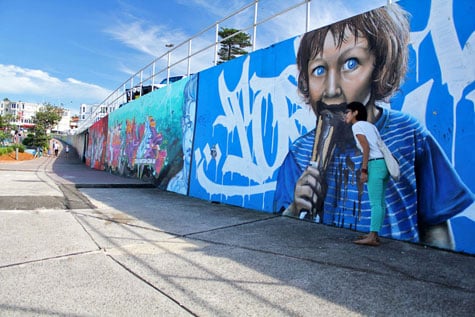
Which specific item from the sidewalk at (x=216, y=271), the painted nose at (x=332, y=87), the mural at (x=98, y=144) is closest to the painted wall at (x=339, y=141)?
the painted nose at (x=332, y=87)

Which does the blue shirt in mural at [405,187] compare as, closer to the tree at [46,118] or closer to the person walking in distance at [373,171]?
the person walking in distance at [373,171]

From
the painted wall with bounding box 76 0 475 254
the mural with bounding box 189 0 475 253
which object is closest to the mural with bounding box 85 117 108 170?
the painted wall with bounding box 76 0 475 254

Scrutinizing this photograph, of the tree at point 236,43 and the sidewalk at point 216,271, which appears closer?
the sidewalk at point 216,271

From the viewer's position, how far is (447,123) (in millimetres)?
4258

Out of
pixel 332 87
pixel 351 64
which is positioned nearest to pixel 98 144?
pixel 332 87

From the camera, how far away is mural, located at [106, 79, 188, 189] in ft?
36.3

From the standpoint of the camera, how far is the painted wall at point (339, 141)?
4.19 meters

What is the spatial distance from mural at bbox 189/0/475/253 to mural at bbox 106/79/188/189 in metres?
3.07

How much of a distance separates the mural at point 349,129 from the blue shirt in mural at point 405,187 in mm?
13

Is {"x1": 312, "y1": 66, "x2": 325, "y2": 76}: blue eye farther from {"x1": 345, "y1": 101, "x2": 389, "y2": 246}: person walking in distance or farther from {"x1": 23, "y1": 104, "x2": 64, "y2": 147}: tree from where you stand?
{"x1": 23, "y1": 104, "x2": 64, "y2": 147}: tree

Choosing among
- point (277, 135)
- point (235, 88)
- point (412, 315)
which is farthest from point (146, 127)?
point (412, 315)

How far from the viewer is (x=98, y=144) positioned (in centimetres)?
2336

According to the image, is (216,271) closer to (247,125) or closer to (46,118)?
(247,125)

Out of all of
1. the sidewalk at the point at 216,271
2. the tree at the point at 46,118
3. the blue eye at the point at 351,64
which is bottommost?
the sidewalk at the point at 216,271
